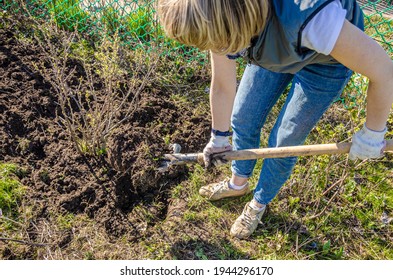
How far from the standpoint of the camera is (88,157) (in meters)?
2.66

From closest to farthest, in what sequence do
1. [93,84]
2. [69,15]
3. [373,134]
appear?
[373,134]
[93,84]
[69,15]

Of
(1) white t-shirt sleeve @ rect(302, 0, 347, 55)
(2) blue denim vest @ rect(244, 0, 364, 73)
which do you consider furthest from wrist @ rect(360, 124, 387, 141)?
(1) white t-shirt sleeve @ rect(302, 0, 347, 55)

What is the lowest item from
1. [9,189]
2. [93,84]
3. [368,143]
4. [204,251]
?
[204,251]

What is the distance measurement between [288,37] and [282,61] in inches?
5.7

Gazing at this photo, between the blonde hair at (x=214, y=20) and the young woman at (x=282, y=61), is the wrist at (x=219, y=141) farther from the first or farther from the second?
the blonde hair at (x=214, y=20)

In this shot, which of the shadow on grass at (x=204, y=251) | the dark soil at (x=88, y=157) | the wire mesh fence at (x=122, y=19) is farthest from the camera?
the wire mesh fence at (x=122, y=19)

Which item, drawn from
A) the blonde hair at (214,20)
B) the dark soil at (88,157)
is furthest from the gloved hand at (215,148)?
the blonde hair at (214,20)

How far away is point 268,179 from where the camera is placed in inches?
84.7

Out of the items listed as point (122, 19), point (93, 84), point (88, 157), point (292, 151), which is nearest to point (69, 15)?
point (122, 19)

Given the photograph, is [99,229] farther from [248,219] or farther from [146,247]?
[248,219]

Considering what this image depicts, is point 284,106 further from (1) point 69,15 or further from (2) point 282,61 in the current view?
(1) point 69,15

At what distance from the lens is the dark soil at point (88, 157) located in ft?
8.09

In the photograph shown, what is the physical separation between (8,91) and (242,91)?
1904 millimetres
